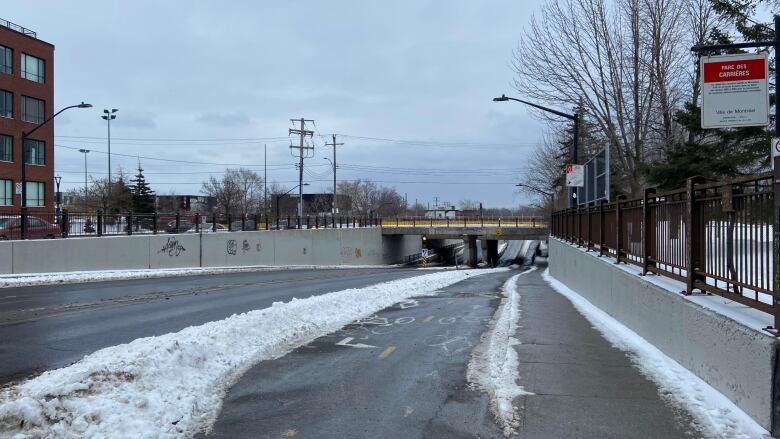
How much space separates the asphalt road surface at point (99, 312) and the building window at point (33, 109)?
37237mm

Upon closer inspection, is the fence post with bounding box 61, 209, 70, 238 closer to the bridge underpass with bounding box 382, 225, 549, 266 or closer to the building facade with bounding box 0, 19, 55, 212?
the building facade with bounding box 0, 19, 55, 212

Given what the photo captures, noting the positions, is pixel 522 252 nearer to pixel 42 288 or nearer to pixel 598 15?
pixel 598 15

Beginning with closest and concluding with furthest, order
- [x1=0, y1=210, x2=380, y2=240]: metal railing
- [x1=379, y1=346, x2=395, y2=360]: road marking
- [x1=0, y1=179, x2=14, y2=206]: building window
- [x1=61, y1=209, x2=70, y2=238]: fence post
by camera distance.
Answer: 1. [x1=379, y1=346, x2=395, y2=360]: road marking
2. [x1=0, y1=210, x2=380, y2=240]: metal railing
3. [x1=61, y1=209, x2=70, y2=238]: fence post
4. [x1=0, y1=179, x2=14, y2=206]: building window

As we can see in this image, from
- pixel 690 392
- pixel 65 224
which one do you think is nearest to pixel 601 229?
pixel 690 392

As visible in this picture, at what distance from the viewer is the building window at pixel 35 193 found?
5022 centimetres

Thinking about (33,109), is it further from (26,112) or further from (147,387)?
(147,387)

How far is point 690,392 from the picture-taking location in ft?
19.3

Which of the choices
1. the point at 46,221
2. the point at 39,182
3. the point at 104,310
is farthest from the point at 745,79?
the point at 39,182

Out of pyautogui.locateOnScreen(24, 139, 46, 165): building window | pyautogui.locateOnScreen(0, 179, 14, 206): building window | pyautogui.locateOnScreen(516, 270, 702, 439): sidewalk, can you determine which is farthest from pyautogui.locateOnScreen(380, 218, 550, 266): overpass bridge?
pyautogui.locateOnScreen(516, 270, 702, 439): sidewalk

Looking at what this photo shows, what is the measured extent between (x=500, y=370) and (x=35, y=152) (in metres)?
54.5

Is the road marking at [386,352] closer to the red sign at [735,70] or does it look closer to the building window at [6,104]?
the red sign at [735,70]

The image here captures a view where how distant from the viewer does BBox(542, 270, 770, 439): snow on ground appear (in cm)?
488

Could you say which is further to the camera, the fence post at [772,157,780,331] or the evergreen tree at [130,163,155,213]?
the evergreen tree at [130,163,155,213]

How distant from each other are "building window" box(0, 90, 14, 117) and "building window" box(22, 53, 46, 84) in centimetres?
259
